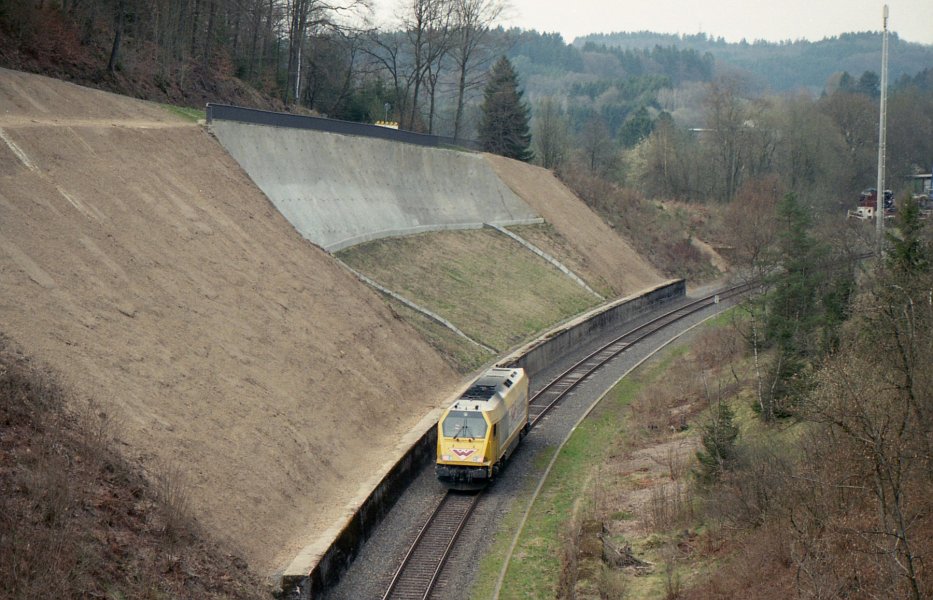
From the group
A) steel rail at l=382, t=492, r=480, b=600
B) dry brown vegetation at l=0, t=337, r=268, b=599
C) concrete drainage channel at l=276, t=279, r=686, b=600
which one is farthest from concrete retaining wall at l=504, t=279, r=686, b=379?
dry brown vegetation at l=0, t=337, r=268, b=599

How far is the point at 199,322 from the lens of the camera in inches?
962

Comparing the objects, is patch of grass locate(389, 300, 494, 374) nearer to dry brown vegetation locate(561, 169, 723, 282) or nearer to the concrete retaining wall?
the concrete retaining wall

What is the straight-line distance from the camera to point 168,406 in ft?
67.5

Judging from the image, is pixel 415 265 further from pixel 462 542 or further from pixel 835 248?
pixel 462 542

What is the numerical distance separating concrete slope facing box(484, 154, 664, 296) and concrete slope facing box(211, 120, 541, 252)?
5.50 ft

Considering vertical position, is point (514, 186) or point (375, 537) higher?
point (514, 186)

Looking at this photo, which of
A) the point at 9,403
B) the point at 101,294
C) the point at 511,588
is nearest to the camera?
the point at 9,403

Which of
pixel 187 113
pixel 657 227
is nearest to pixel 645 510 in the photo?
pixel 187 113

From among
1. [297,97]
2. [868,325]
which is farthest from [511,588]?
[297,97]

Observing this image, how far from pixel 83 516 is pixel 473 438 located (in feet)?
Answer: 36.2

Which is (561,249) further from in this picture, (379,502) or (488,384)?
(379,502)

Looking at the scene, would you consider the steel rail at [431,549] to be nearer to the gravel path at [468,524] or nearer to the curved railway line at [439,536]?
the curved railway line at [439,536]

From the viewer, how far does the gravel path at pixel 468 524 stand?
19.2 m

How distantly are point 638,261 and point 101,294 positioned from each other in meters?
43.0
